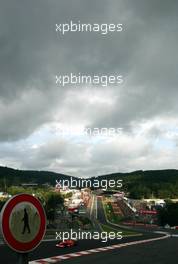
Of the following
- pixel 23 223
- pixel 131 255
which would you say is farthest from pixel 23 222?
pixel 131 255

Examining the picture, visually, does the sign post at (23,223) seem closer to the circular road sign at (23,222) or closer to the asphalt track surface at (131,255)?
the circular road sign at (23,222)

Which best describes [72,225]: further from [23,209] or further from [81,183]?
[23,209]

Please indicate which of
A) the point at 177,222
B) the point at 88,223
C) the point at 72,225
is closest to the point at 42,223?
the point at 72,225

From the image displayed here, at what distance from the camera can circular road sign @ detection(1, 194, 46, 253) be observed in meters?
3.50

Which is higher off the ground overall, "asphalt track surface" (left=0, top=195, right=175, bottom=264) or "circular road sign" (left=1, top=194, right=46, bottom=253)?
"circular road sign" (left=1, top=194, right=46, bottom=253)

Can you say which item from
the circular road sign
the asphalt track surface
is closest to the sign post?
the circular road sign

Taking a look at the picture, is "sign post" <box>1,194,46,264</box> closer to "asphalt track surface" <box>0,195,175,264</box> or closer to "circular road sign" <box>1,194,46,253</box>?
"circular road sign" <box>1,194,46,253</box>

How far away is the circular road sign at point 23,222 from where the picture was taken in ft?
11.5

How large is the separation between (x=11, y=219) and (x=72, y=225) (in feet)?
300

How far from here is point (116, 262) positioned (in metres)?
13.6

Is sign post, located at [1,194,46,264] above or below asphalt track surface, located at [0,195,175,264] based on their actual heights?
above

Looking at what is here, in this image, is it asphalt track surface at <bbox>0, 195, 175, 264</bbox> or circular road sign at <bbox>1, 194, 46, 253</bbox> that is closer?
circular road sign at <bbox>1, 194, 46, 253</bbox>

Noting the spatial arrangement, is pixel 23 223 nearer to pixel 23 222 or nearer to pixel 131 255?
pixel 23 222

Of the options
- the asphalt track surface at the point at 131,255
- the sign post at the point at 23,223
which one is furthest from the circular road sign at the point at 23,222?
the asphalt track surface at the point at 131,255
